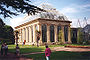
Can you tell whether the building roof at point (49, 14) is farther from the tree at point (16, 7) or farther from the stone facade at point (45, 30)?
the tree at point (16, 7)

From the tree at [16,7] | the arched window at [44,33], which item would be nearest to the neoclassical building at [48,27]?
the arched window at [44,33]

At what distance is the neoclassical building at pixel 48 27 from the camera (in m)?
48.0

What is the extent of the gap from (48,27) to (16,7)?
31.1 meters

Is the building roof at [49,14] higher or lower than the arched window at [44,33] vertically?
higher

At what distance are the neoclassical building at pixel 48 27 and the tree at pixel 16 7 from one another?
2776cm

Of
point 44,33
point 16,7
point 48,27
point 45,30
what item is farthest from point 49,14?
point 16,7

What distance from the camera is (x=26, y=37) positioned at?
57812 mm

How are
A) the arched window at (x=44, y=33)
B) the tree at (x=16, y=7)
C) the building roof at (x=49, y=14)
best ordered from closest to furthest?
the tree at (x=16, y=7) → the arched window at (x=44, y=33) → the building roof at (x=49, y=14)

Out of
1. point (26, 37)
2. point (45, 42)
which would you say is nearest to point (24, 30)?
point (26, 37)

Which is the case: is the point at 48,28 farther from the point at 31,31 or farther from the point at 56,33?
the point at 31,31

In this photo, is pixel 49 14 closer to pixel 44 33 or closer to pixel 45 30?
pixel 45 30

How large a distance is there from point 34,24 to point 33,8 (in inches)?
1263

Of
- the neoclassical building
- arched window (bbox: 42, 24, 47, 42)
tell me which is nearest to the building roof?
the neoclassical building

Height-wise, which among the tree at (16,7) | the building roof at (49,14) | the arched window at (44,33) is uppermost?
the building roof at (49,14)
